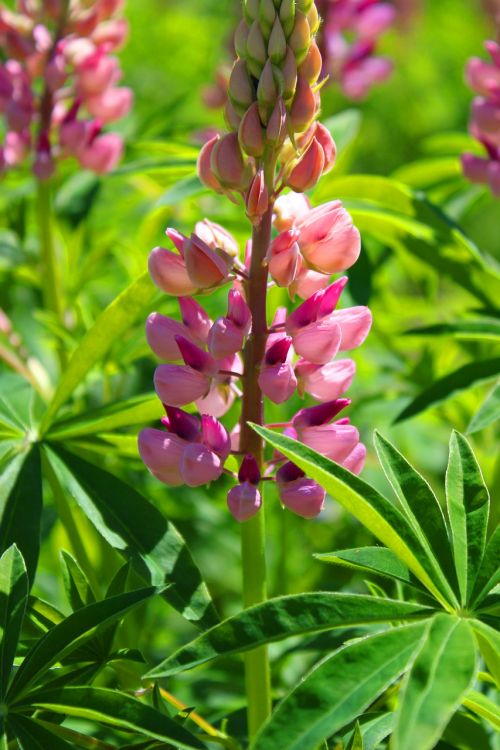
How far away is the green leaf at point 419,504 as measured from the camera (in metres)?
0.83

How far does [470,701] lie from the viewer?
0.84 metres

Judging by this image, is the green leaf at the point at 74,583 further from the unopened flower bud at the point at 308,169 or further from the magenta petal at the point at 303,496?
the unopened flower bud at the point at 308,169

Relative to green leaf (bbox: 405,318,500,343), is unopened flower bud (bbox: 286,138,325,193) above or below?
above

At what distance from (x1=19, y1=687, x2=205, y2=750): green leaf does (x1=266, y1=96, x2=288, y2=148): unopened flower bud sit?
472 millimetres

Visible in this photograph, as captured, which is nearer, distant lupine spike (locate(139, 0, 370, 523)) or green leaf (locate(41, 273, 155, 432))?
distant lupine spike (locate(139, 0, 370, 523))

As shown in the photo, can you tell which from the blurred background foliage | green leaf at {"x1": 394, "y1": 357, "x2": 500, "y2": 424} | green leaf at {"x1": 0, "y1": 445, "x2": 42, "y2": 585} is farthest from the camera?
the blurred background foliage

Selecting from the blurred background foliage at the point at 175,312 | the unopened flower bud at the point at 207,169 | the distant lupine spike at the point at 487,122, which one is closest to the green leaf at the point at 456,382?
the blurred background foliage at the point at 175,312

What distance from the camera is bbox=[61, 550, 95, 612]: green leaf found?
92 cm

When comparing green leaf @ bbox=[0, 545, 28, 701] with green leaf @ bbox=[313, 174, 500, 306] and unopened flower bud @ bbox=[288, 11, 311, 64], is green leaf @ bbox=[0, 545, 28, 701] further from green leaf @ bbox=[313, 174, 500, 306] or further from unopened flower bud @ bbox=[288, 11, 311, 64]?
green leaf @ bbox=[313, 174, 500, 306]

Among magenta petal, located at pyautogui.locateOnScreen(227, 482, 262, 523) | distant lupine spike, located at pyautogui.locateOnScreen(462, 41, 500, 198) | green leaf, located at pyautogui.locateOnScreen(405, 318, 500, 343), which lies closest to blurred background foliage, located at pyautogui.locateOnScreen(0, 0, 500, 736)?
green leaf, located at pyautogui.locateOnScreen(405, 318, 500, 343)

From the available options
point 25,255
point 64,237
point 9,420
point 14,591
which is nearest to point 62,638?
point 14,591

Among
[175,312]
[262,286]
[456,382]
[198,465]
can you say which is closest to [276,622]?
[198,465]

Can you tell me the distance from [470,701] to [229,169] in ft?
1.64

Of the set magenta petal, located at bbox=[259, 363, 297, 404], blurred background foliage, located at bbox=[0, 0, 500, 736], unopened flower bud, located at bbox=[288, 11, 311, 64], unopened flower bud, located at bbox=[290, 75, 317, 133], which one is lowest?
blurred background foliage, located at bbox=[0, 0, 500, 736]
